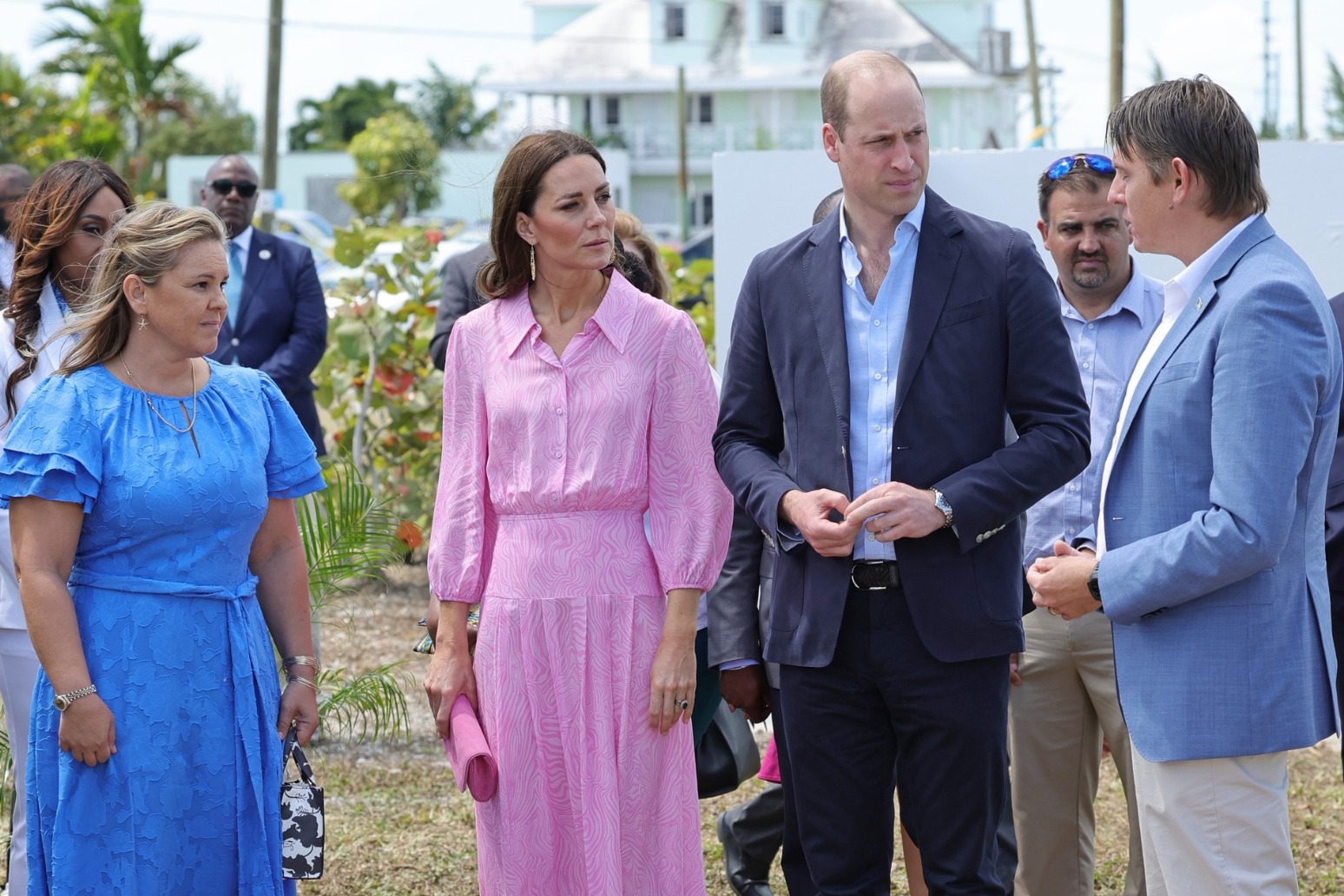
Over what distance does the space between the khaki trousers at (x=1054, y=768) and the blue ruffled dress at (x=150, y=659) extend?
2.03 m

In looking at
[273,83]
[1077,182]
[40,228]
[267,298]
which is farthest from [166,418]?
[273,83]

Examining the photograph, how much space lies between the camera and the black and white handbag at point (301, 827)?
126 inches

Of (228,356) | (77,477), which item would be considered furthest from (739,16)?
(77,477)

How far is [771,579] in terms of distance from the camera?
132 inches

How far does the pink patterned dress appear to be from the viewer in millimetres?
3193

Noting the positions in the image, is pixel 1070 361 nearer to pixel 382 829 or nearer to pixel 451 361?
pixel 451 361

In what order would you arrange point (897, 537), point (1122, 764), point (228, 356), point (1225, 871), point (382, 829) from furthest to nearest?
1. point (228, 356)
2. point (382, 829)
3. point (1122, 764)
4. point (897, 537)
5. point (1225, 871)

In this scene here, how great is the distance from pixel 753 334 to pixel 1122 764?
1.73 meters

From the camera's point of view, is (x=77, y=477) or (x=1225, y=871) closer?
(x=1225, y=871)

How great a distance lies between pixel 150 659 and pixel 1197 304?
7.32ft

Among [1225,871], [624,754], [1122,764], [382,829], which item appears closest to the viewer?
[1225,871]

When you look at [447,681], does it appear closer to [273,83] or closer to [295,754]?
[295,754]

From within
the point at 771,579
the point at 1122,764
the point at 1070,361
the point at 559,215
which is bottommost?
the point at 1122,764

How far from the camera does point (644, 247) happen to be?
14.8 feet
